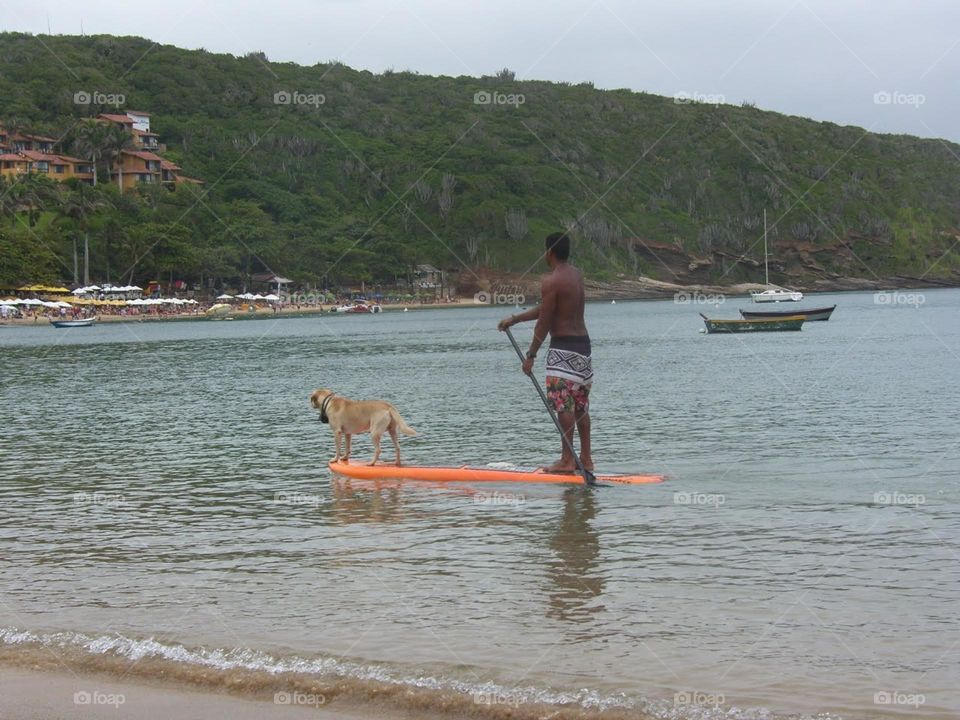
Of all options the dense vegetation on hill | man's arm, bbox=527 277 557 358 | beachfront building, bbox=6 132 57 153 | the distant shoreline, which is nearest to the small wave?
man's arm, bbox=527 277 557 358

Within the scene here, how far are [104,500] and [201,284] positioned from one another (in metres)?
127

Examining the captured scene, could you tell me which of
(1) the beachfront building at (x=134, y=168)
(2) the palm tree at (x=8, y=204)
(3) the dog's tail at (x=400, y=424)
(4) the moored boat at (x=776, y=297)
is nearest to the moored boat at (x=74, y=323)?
(2) the palm tree at (x=8, y=204)

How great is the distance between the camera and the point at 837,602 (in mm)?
8812

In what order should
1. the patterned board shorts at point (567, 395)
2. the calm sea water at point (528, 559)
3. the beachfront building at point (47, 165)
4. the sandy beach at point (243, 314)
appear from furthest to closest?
the beachfront building at point (47, 165), the sandy beach at point (243, 314), the patterned board shorts at point (567, 395), the calm sea water at point (528, 559)

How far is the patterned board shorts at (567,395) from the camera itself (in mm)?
13484
